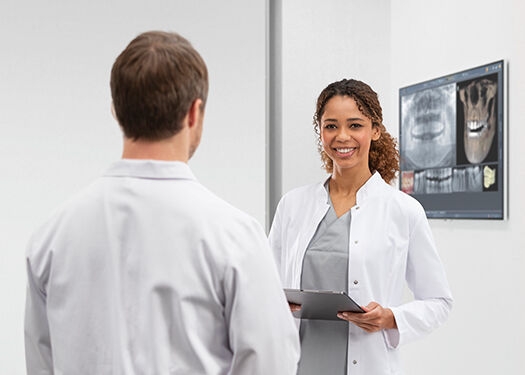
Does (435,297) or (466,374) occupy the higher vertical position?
(435,297)

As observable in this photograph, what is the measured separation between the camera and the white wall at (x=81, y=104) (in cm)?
333

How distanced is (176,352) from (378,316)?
882mm

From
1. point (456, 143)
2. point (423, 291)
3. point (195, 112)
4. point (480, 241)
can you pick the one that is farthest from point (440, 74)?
point (195, 112)

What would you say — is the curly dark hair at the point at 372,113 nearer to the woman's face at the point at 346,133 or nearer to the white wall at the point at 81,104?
the woman's face at the point at 346,133

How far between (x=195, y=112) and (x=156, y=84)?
0.26 ft

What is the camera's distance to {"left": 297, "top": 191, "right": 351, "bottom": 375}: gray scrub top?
1.92 metres

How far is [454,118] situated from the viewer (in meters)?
3.30

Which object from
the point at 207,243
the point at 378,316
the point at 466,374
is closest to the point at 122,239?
the point at 207,243

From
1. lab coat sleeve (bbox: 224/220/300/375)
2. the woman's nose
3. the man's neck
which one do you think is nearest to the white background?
the woman's nose

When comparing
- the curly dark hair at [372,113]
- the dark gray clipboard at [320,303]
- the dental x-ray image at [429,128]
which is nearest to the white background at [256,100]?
the dental x-ray image at [429,128]

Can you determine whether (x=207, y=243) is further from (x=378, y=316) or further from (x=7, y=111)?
(x=7, y=111)

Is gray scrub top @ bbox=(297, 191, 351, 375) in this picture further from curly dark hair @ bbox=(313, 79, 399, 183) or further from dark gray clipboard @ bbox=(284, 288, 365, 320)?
curly dark hair @ bbox=(313, 79, 399, 183)

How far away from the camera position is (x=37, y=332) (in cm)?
117

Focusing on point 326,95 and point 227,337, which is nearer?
point 227,337
